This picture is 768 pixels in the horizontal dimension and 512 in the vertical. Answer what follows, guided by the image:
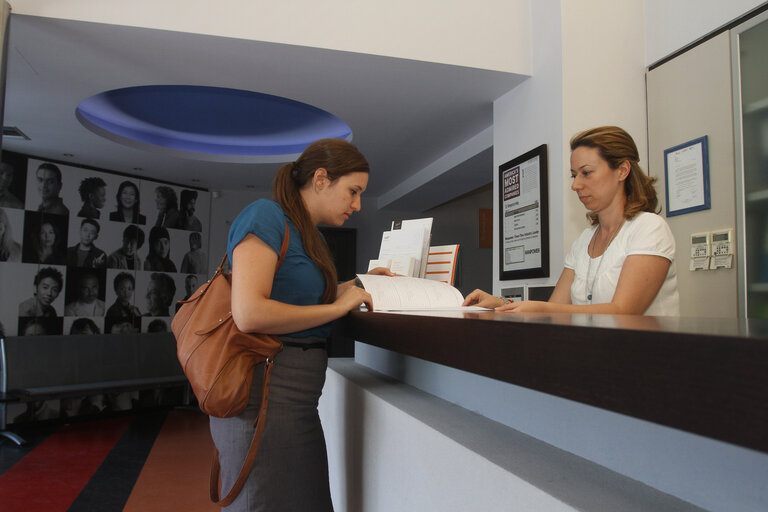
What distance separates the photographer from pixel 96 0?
301 centimetres

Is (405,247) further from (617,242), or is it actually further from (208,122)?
(208,122)

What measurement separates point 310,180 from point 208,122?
4.84 metres

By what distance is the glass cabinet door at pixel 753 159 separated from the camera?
2498 millimetres

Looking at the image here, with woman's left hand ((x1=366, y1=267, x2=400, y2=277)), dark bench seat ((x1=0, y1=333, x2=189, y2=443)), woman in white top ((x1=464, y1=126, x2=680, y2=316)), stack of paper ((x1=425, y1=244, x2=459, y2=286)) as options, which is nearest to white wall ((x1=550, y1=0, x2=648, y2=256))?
woman in white top ((x1=464, y1=126, x2=680, y2=316))

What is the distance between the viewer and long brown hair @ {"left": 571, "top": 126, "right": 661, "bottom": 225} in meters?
1.81

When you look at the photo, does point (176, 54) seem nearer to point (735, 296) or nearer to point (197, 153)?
point (197, 153)

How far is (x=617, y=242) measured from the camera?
1766 mm

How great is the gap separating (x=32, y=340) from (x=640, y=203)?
6.08 meters

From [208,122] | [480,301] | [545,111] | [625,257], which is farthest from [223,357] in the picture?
[208,122]

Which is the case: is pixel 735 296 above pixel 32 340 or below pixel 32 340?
above

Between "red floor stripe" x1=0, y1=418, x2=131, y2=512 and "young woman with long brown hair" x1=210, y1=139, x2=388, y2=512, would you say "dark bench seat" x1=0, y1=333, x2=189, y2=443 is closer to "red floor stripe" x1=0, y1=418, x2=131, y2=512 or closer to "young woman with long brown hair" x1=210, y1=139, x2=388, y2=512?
"red floor stripe" x1=0, y1=418, x2=131, y2=512

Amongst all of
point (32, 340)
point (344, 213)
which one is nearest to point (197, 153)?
point (32, 340)

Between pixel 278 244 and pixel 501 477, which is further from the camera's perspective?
pixel 278 244

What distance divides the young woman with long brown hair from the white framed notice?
216 cm
